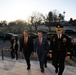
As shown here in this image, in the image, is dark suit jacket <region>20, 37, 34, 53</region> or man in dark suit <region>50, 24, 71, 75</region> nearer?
man in dark suit <region>50, 24, 71, 75</region>

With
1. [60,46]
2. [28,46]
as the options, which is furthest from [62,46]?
[28,46]

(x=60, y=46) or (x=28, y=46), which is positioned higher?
(x=60, y=46)

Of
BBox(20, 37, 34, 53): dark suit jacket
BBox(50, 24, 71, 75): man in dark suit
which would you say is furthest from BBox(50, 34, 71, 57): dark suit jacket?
BBox(20, 37, 34, 53): dark suit jacket

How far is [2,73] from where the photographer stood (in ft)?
25.6

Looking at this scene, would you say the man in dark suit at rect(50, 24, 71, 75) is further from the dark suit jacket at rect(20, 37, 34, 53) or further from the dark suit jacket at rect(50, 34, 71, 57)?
the dark suit jacket at rect(20, 37, 34, 53)

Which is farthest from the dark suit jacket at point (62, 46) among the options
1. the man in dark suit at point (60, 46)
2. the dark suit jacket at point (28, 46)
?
the dark suit jacket at point (28, 46)

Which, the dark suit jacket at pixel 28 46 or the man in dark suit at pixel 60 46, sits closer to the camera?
the man in dark suit at pixel 60 46

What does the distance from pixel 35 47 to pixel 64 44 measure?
1.57 meters

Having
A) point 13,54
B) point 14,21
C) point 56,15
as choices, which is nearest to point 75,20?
point 56,15

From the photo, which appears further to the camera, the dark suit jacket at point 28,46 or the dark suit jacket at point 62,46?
the dark suit jacket at point 28,46

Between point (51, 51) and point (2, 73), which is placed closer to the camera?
point (51, 51)

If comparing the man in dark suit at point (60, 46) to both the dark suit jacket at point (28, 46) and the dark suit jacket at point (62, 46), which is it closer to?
the dark suit jacket at point (62, 46)

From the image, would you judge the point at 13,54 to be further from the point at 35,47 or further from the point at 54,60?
the point at 54,60

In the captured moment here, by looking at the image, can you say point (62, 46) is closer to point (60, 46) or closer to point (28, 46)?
point (60, 46)
